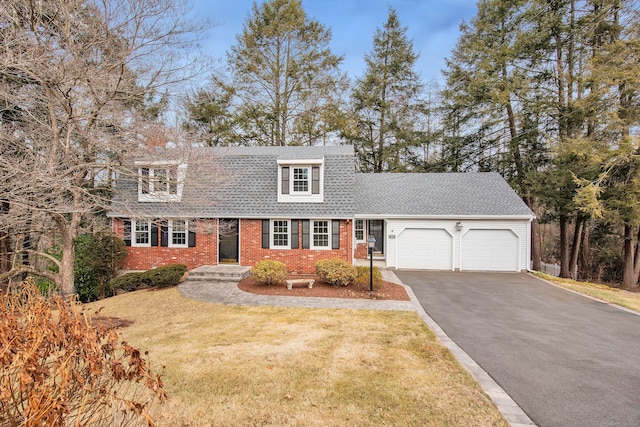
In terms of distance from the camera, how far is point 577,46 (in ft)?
57.6

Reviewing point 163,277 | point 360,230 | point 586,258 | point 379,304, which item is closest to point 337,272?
point 379,304

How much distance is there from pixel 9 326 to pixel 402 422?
385 cm

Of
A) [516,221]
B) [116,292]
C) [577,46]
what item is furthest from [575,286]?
[116,292]

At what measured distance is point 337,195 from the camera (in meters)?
14.5

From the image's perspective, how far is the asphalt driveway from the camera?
4004 mm

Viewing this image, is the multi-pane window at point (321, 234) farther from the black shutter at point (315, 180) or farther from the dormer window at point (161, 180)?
the dormer window at point (161, 180)

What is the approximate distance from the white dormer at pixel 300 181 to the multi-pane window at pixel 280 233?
1.04 m

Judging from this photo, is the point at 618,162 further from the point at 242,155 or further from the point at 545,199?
the point at 242,155

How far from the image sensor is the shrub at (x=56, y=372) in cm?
187

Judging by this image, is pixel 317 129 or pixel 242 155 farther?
pixel 317 129

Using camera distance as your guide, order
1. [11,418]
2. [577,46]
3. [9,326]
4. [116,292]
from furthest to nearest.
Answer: [577,46]
[116,292]
[9,326]
[11,418]

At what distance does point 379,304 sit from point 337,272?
89.0 inches

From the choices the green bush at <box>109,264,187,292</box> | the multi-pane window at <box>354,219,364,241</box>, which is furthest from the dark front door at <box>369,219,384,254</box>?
the green bush at <box>109,264,187,292</box>

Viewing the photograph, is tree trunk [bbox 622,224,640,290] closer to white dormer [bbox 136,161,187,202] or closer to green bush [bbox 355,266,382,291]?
green bush [bbox 355,266,382,291]
